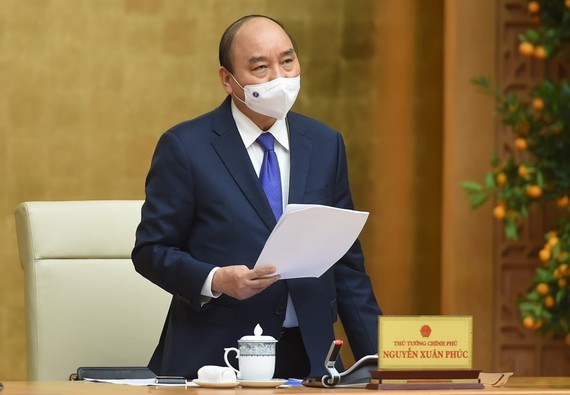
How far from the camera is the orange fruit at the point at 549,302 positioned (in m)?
3.77

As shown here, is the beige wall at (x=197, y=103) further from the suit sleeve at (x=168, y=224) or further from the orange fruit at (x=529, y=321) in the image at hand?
the suit sleeve at (x=168, y=224)

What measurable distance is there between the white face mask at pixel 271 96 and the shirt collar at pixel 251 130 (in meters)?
0.05

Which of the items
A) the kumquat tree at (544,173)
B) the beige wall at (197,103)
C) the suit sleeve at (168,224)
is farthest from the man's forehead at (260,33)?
the beige wall at (197,103)

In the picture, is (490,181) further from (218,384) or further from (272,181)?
(218,384)

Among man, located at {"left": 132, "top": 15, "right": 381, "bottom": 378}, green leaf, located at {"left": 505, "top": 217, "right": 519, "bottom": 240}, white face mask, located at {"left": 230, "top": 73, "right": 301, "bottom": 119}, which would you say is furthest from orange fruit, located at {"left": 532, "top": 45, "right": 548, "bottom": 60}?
white face mask, located at {"left": 230, "top": 73, "right": 301, "bottom": 119}

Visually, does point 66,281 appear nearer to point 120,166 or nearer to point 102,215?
point 102,215

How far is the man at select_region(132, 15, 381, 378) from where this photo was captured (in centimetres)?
246

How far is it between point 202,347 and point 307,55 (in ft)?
7.59

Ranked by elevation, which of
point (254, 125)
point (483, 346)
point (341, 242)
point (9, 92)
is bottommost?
point (483, 346)

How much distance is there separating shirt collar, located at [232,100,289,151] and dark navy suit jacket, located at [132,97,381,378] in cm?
2

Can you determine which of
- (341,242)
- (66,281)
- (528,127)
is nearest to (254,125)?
(341,242)

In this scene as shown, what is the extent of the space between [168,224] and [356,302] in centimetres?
46

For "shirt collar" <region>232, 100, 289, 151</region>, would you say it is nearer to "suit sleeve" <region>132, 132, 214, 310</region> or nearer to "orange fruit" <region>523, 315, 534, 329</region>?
"suit sleeve" <region>132, 132, 214, 310</region>

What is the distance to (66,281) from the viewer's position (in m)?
2.90
